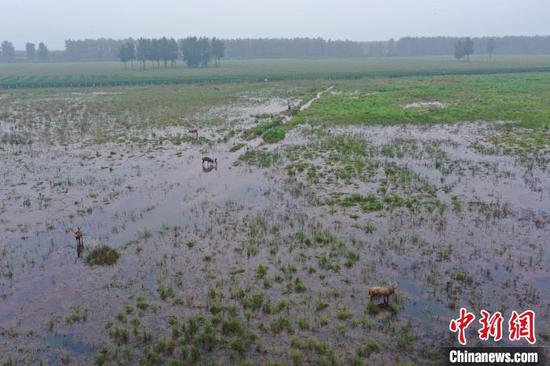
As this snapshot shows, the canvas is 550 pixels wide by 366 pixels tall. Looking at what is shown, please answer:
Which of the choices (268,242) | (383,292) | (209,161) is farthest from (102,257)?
(209,161)

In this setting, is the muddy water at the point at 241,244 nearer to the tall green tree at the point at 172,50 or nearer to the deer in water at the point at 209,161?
the deer in water at the point at 209,161

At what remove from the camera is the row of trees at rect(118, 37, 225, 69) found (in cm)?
13612

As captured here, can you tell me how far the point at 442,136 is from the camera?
1268 inches

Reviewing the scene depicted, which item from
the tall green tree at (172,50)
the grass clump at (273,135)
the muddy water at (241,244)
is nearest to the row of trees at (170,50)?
the tall green tree at (172,50)

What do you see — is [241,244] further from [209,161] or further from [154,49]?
[154,49]

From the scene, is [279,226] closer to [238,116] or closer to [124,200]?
[124,200]

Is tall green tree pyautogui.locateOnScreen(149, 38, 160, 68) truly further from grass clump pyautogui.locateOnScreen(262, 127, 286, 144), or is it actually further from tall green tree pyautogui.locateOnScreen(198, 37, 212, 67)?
grass clump pyautogui.locateOnScreen(262, 127, 286, 144)

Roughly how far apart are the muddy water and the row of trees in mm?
120207

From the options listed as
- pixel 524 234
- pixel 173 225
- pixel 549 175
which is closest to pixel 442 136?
pixel 549 175

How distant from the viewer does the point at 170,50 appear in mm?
139250

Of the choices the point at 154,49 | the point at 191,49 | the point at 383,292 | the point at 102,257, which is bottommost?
the point at 383,292

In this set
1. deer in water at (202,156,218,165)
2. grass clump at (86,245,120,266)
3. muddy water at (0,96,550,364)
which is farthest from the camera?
deer in water at (202,156,218,165)

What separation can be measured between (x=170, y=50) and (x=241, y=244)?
13631 centimetres

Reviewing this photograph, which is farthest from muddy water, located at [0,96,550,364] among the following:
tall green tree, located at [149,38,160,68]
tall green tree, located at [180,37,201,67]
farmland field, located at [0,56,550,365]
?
tall green tree, located at [180,37,201,67]
